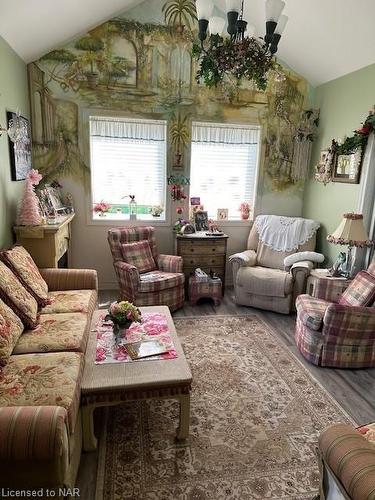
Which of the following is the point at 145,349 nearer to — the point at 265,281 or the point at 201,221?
the point at 265,281

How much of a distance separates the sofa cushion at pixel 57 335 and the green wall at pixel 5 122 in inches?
40.1

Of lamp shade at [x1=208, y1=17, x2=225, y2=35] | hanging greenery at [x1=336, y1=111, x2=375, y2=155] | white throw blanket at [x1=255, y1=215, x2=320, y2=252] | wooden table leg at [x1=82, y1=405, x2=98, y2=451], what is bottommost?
wooden table leg at [x1=82, y1=405, x2=98, y2=451]

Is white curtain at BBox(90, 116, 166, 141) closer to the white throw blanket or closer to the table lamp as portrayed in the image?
the white throw blanket

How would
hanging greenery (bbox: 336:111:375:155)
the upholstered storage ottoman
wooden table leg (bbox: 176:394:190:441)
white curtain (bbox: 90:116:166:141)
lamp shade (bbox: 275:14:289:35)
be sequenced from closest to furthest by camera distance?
wooden table leg (bbox: 176:394:190:441)
lamp shade (bbox: 275:14:289:35)
hanging greenery (bbox: 336:111:375:155)
the upholstered storage ottoman
white curtain (bbox: 90:116:166:141)

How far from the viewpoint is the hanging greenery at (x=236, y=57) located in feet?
6.81

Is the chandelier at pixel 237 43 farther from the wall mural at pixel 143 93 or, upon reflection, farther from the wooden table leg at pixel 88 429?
the wooden table leg at pixel 88 429

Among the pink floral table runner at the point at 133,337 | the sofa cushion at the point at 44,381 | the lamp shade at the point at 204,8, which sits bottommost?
the pink floral table runner at the point at 133,337

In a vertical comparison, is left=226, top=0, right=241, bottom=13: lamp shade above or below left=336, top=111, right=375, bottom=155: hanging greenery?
above

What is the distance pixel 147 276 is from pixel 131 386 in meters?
1.99

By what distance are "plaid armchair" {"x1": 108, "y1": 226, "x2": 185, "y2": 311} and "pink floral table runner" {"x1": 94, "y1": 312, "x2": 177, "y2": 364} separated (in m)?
0.91

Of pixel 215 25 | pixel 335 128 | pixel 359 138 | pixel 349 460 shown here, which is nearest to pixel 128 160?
pixel 215 25

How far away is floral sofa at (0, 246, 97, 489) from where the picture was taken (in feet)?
4.37

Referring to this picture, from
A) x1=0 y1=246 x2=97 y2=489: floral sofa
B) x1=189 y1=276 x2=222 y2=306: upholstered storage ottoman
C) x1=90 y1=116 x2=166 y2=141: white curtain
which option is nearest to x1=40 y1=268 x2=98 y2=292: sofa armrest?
x1=0 y1=246 x2=97 y2=489: floral sofa

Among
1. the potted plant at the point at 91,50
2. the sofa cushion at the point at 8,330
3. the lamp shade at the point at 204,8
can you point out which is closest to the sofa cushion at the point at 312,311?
the sofa cushion at the point at 8,330
